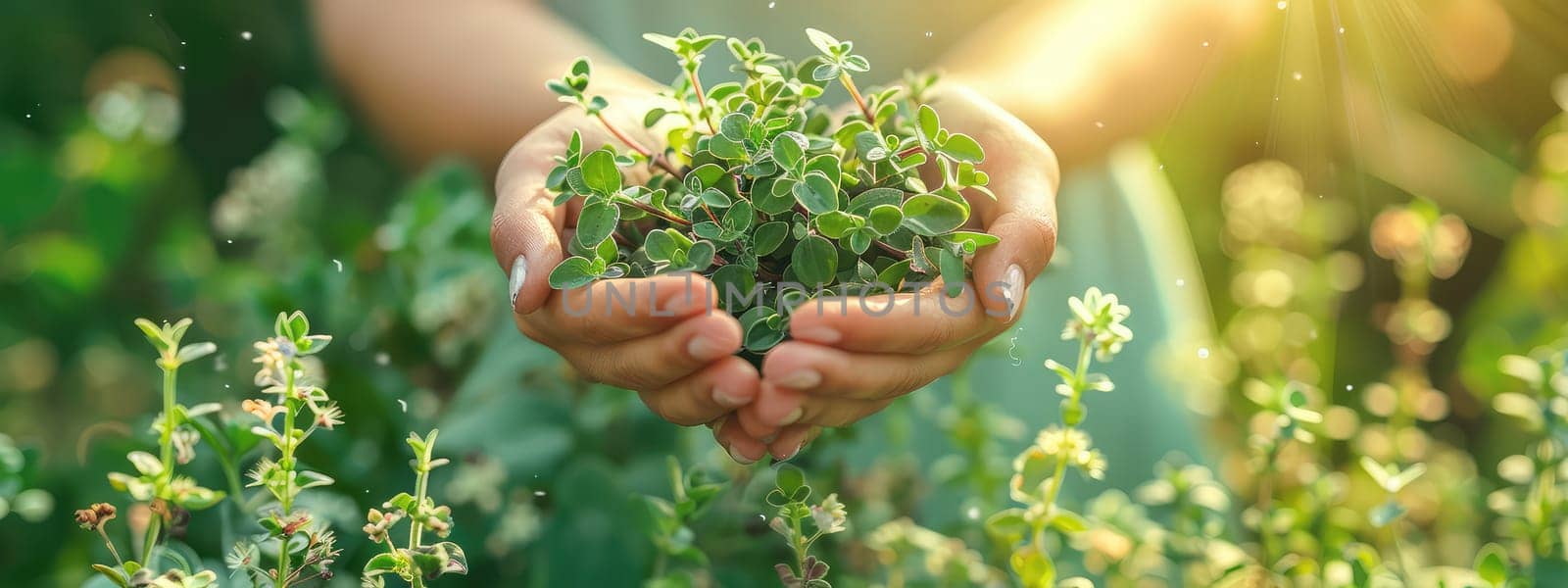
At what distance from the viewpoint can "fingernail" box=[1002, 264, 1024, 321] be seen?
1.91ft

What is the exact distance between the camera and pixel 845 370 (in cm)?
56

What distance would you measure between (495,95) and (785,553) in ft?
2.01

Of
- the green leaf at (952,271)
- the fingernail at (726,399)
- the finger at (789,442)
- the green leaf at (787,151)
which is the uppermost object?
the green leaf at (787,151)

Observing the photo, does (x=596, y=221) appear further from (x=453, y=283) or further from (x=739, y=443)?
(x=453, y=283)

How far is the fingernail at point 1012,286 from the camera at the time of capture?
58 centimetres

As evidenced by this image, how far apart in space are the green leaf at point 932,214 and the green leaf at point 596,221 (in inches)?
5.9

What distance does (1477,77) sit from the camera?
1324 millimetres

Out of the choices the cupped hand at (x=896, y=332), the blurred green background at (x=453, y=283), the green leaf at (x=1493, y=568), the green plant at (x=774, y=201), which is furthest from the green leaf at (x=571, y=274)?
the green leaf at (x=1493, y=568)

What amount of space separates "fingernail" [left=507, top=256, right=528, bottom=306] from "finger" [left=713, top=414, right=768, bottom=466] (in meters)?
0.14

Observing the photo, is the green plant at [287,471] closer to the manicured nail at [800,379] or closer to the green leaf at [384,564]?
the green leaf at [384,564]

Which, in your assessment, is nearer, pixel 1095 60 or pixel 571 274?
pixel 571 274

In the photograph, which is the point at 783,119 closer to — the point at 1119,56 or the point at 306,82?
the point at 1119,56

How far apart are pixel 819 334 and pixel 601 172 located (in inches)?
5.4

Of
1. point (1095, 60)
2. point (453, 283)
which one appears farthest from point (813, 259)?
point (1095, 60)
